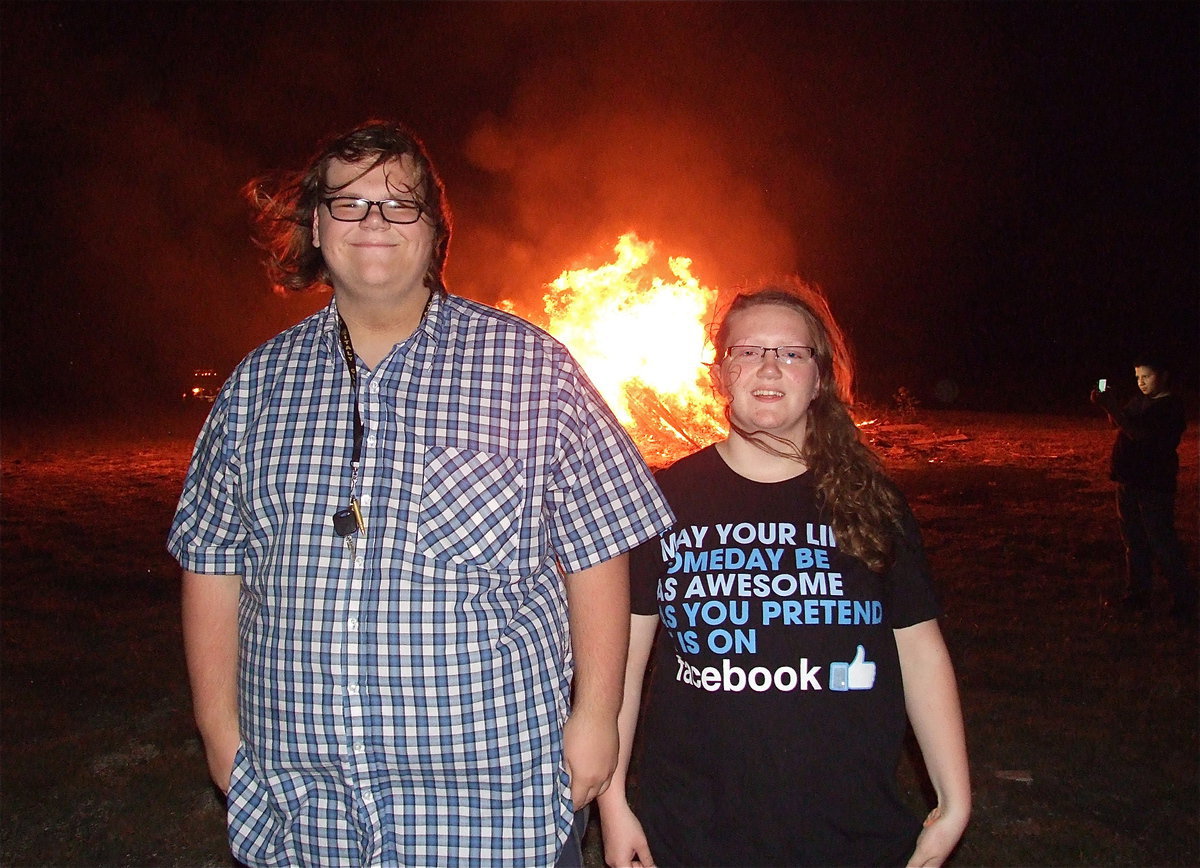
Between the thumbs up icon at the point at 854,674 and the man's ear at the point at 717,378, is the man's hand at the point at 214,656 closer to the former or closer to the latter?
the man's ear at the point at 717,378

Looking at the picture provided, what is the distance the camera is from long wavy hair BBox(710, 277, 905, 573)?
211cm

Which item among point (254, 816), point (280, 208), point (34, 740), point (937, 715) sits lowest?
point (34, 740)

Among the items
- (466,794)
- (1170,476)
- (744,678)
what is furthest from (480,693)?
(1170,476)

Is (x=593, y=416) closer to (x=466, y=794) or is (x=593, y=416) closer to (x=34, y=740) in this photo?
(x=466, y=794)

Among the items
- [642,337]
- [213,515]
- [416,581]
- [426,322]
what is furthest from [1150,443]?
[642,337]

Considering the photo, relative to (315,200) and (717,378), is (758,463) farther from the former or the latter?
(315,200)

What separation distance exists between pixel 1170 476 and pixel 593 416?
19.3 ft

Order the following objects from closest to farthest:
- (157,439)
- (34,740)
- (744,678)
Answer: (744,678)
(34,740)
(157,439)

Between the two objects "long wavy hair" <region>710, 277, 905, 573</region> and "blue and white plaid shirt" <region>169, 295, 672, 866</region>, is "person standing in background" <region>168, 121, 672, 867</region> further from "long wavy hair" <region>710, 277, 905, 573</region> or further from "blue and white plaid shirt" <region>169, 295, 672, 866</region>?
"long wavy hair" <region>710, 277, 905, 573</region>

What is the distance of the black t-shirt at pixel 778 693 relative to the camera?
6.67 feet

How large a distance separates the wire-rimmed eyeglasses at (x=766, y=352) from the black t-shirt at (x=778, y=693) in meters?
0.33

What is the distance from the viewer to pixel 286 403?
2109 millimetres

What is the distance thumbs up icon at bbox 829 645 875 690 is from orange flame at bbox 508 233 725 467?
10.5 meters

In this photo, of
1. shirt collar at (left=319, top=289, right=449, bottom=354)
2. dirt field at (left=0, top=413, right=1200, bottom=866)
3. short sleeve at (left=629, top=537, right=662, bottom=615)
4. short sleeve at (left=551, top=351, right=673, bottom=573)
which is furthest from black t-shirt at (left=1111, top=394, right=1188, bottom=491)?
shirt collar at (left=319, top=289, right=449, bottom=354)
